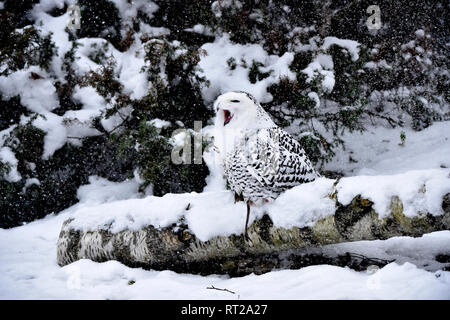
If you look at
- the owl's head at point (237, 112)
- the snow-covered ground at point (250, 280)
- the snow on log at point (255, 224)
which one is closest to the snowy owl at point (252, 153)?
the owl's head at point (237, 112)

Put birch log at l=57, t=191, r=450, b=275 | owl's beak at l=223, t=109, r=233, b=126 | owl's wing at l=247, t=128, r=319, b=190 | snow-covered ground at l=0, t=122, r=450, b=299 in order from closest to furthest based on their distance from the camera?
snow-covered ground at l=0, t=122, r=450, b=299
birch log at l=57, t=191, r=450, b=275
owl's wing at l=247, t=128, r=319, b=190
owl's beak at l=223, t=109, r=233, b=126

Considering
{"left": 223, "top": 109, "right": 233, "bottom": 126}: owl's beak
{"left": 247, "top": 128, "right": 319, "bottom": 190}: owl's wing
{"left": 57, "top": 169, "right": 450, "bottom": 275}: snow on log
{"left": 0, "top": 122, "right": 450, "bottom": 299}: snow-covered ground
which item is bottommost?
{"left": 0, "top": 122, "right": 450, "bottom": 299}: snow-covered ground

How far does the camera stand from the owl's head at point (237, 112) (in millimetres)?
2240

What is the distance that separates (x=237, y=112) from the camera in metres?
2.27

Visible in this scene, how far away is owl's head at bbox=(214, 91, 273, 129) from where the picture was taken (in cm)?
224

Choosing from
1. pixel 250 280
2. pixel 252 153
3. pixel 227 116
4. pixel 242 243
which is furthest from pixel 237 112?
pixel 250 280

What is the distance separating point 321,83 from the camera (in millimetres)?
3891

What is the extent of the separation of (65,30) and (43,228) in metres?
3.01

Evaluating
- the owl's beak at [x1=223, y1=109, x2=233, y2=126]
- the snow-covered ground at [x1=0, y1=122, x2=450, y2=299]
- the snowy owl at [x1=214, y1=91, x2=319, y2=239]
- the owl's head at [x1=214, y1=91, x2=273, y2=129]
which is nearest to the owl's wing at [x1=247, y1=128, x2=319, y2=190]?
the snowy owl at [x1=214, y1=91, x2=319, y2=239]

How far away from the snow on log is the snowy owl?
5.1 inches

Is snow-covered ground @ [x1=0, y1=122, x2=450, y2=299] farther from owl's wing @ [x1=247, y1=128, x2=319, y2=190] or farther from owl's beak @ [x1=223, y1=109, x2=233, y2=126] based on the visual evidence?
owl's beak @ [x1=223, y1=109, x2=233, y2=126]

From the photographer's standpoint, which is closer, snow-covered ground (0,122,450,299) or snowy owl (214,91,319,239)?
snow-covered ground (0,122,450,299)

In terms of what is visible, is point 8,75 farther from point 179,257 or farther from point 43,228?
point 179,257
